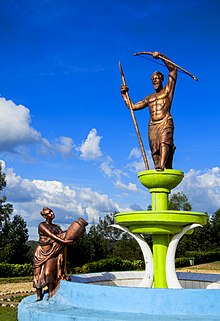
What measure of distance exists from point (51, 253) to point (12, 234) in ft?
82.0

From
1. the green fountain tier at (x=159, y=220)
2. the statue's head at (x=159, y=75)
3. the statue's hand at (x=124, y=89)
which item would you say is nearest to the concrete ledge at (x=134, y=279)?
the green fountain tier at (x=159, y=220)

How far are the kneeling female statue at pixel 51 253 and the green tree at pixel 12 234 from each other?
23.5 meters

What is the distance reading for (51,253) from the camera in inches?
363

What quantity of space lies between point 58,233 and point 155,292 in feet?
9.23

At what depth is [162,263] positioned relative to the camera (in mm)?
10180

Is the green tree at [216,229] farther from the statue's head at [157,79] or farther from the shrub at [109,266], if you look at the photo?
the statue's head at [157,79]

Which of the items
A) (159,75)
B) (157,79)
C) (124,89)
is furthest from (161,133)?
(124,89)

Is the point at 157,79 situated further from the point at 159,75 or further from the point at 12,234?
the point at 12,234

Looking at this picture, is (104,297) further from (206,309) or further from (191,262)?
(191,262)

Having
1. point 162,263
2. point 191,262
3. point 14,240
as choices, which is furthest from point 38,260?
point 191,262

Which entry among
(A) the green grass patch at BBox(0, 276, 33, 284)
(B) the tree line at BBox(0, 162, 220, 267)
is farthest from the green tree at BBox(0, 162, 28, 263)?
(A) the green grass patch at BBox(0, 276, 33, 284)

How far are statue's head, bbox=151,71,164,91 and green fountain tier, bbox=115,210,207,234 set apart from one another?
3229 mm

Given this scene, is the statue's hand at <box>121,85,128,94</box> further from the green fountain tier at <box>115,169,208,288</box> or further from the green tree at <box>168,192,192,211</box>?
the green tree at <box>168,192,192,211</box>

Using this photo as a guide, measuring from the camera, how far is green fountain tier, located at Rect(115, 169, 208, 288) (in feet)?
30.6
